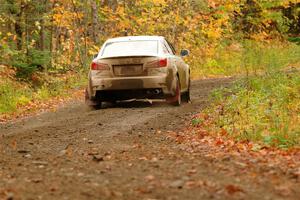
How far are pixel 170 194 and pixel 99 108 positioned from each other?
9.02 metres

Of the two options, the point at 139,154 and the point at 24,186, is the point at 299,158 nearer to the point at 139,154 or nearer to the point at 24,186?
the point at 139,154

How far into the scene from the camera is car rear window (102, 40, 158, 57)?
13.3m

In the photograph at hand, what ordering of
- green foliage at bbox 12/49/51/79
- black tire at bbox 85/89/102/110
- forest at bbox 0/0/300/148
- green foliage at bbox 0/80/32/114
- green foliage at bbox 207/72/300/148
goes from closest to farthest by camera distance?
green foliage at bbox 207/72/300/148 < forest at bbox 0/0/300/148 < black tire at bbox 85/89/102/110 < green foliage at bbox 0/80/32/114 < green foliage at bbox 12/49/51/79

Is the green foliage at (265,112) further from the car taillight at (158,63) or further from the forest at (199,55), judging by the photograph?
the car taillight at (158,63)

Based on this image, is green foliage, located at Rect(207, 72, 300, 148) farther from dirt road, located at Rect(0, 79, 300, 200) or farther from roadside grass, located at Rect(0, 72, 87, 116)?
roadside grass, located at Rect(0, 72, 87, 116)

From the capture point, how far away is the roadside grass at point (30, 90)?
15.1m

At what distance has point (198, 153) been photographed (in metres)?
7.56

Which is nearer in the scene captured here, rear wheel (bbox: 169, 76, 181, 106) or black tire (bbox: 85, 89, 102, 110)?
rear wheel (bbox: 169, 76, 181, 106)

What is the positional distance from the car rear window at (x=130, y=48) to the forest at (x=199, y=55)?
6.04ft

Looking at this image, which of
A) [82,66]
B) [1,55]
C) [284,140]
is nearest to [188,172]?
[284,140]

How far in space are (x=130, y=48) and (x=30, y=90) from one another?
547cm

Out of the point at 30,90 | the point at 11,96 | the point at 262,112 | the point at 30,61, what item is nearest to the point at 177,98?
the point at 262,112

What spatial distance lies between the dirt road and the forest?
128cm

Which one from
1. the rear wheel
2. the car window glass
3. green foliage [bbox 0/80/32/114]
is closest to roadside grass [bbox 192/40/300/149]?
the rear wheel
